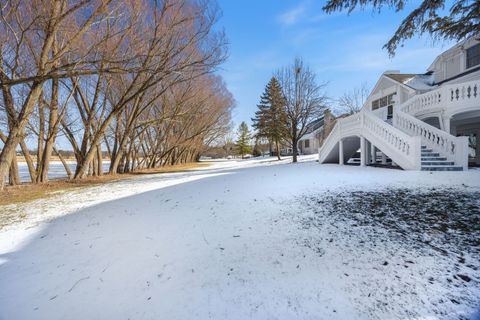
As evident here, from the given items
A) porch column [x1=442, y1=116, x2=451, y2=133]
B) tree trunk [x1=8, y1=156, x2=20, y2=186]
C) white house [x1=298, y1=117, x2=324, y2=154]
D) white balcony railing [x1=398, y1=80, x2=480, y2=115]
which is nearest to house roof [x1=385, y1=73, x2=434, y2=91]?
white balcony railing [x1=398, y1=80, x2=480, y2=115]

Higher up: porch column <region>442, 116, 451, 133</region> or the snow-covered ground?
porch column <region>442, 116, 451, 133</region>

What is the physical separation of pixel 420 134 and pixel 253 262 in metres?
9.74

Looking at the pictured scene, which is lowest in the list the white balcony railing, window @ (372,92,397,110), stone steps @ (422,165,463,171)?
stone steps @ (422,165,463,171)

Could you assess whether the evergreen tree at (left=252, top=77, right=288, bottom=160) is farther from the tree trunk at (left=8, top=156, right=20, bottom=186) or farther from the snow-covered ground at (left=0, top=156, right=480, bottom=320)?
the tree trunk at (left=8, top=156, right=20, bottom=186)

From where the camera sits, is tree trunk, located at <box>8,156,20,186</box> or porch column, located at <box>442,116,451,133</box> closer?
porch column, located at <box>442,116,451,133</box>

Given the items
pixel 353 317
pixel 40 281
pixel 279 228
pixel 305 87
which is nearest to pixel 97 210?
pixel 40 281

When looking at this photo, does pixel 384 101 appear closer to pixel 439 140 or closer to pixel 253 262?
pixel 439 140

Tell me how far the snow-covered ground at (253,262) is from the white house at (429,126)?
3.54 metres

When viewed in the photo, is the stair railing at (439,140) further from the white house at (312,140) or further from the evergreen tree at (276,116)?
the white house at (312,140)

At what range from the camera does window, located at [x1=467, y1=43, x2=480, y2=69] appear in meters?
11.8

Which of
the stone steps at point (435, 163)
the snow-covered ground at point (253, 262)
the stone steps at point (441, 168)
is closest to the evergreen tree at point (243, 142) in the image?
the stone steps at point (435, 163)

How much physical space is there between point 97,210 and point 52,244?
64.3 inches

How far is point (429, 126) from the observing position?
8383 millimetres

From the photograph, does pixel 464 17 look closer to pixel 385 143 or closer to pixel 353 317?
pixel 385 143
